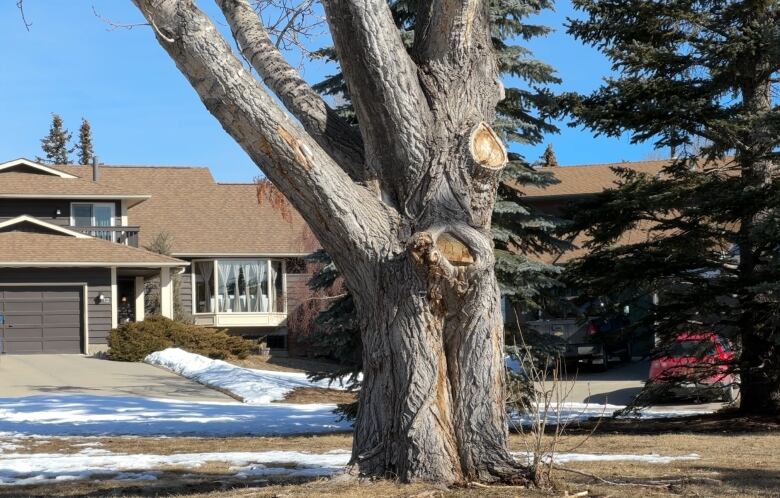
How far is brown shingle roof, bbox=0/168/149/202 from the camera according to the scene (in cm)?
3152

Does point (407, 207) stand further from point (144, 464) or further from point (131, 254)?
point (131, 254)

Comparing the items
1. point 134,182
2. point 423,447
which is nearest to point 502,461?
point 423,447

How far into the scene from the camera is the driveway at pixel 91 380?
810 inches

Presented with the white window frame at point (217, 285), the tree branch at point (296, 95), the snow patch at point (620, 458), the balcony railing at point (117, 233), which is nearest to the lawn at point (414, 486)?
the snow patch at point (620, 458)

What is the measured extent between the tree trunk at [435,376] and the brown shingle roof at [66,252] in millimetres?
23799

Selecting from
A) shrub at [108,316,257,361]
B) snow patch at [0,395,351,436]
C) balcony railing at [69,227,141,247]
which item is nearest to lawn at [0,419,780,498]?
snow patch at [0,395,351,436]

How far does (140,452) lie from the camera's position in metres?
11.4

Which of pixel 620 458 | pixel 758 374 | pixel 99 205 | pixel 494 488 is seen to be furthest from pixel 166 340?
pixel 494 488

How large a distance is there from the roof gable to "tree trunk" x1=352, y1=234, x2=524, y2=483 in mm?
28348

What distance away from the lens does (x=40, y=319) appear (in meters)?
29.4

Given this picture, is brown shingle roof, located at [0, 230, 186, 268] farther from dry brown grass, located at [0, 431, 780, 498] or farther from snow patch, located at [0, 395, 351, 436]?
dry brown grass, located at [0, 431, 780, 498]

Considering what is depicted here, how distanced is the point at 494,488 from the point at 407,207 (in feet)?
6.80

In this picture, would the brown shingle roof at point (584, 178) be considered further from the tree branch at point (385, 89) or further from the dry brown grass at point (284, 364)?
the tree branch at point (385, 89)

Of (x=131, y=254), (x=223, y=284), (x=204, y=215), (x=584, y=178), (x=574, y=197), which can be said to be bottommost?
(x=223, y=284)
